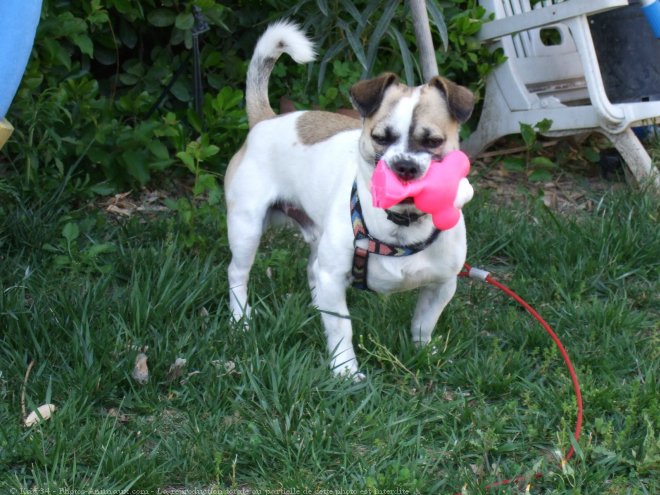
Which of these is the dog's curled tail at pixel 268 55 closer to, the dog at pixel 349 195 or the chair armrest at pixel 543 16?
the dog at pixel 349 195

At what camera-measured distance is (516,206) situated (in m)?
4.82

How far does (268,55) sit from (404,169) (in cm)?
129

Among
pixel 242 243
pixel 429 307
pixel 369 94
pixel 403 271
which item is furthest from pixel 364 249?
pixel 242 243

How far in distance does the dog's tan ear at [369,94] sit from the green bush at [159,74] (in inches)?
47.1

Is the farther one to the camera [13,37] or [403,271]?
[403,271]

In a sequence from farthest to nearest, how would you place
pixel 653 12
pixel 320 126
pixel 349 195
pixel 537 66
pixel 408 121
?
pixel 537 66, pixel 653 12, pixel 320 126, pixel 349 195, pixel 408 121

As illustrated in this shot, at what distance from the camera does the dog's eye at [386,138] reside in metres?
2.91

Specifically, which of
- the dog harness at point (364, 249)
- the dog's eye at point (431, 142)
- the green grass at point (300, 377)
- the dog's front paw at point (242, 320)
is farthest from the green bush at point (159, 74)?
the dog's eye at point (431, 142)

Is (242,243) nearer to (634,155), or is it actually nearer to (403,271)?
(403,271)

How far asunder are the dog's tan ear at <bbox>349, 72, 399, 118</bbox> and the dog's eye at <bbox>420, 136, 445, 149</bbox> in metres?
0.23

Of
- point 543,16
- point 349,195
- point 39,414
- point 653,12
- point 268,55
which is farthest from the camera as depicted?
point 543,16

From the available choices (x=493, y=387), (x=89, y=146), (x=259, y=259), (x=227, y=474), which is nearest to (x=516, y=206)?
(x=259, y=259)

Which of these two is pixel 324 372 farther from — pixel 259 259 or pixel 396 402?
pixel 259 259

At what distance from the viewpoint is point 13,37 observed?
8.34ft
